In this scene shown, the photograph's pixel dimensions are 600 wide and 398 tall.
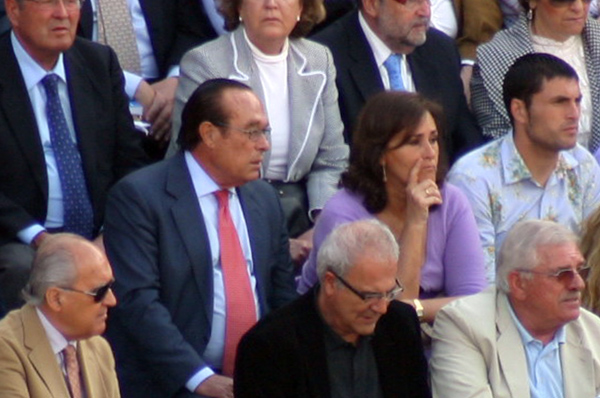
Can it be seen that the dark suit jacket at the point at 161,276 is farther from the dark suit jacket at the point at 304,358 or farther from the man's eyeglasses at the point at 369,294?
the man's eyeglasses at the point at 369,294

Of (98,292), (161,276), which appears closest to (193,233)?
(161,276)

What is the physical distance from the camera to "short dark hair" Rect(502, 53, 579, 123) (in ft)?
25.4

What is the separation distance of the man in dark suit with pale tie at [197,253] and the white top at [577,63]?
7.08 ft

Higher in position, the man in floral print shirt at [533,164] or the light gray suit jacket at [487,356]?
the man in floral print shirt at [533,164]

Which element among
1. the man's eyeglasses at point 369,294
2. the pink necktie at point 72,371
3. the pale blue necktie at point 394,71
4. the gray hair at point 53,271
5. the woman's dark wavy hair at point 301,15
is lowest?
the pink necktie at point 72,371

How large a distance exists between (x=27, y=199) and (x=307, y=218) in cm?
126

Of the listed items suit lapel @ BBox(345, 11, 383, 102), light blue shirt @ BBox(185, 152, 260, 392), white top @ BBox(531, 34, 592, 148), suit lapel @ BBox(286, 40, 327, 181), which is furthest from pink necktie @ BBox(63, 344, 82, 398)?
white top @ BBox(531, 34, 592, 148)

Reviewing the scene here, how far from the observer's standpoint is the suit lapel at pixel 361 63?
26.5ft

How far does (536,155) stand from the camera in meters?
7.66

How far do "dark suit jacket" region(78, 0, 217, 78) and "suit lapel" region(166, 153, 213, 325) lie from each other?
1737 mm

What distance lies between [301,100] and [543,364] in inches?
75.1

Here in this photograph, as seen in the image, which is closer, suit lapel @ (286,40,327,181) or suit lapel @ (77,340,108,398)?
suit lapel @ (77,340,108,398)

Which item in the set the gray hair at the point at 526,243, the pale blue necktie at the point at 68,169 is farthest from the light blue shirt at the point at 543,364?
the pale blue necktie at the point at 68,169

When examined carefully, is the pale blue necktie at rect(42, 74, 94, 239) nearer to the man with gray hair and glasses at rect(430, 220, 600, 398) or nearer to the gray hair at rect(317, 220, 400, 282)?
the gray hair at rect(317, 220, 400, 282)
